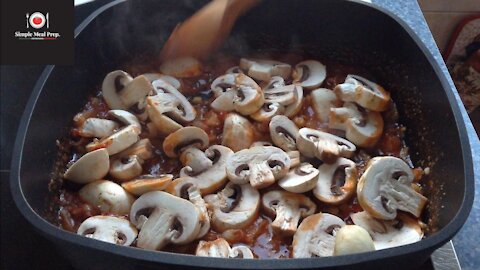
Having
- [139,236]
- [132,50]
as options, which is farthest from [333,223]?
[132,50]

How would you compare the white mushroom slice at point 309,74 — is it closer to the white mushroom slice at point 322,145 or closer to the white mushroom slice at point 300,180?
the white mushroom slice at point 322,145

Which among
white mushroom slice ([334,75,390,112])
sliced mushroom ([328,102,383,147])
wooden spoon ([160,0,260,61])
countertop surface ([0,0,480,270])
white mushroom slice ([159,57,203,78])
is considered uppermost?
wooden spoon ([160,0,260,61])

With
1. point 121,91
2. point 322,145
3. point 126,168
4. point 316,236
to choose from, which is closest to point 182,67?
point 121,91

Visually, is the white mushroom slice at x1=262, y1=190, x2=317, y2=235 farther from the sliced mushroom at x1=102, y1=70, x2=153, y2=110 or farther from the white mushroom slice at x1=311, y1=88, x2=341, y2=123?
the sliced mushroom at x1=102, y1=70, x2=153, y2=110

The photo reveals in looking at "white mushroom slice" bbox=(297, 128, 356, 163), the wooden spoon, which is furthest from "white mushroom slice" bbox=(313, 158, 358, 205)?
the wooden spoon

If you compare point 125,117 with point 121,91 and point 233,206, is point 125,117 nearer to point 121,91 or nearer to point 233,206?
point 121,91

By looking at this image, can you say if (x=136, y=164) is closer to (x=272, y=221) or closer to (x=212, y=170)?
(x=212, y=170)
